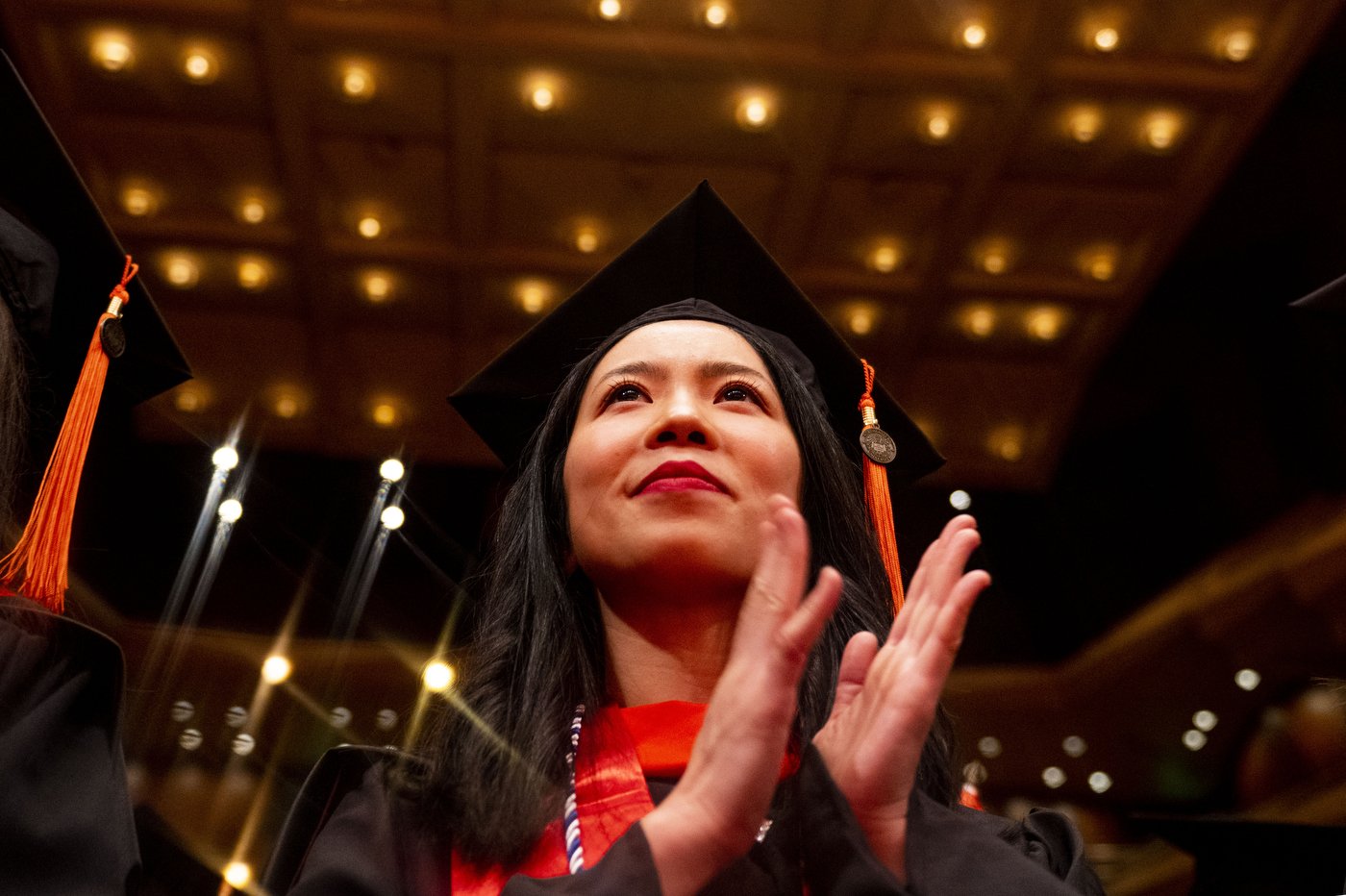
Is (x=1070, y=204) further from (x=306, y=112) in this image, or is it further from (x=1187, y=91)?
(x=306, y=112)

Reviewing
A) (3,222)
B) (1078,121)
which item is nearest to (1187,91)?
(1078,121)

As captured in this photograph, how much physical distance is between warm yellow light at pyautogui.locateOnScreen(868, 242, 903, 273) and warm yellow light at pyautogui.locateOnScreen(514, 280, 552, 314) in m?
0.98

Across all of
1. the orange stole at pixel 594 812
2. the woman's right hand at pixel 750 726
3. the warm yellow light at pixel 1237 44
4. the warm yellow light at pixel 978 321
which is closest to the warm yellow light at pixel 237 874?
the orange stole at pixel 594 812

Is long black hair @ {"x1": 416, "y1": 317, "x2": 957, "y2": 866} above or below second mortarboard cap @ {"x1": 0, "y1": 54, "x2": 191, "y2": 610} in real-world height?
below

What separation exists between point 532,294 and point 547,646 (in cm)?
196

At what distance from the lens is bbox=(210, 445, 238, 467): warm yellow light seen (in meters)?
2.51

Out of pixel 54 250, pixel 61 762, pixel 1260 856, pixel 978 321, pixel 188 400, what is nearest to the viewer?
pixel 61 762

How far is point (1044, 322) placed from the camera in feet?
10.3

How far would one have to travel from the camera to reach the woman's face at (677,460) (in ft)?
3.93

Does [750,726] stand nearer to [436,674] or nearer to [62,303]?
[62,303]

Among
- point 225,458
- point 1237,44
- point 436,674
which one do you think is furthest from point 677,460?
point 1237,44

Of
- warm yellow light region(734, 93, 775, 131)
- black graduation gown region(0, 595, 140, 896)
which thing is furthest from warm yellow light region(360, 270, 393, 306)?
black graduation gown region(0, 595, 140, 896)

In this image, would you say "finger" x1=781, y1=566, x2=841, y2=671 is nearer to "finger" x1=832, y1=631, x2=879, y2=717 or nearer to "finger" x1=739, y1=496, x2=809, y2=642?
"finger" x1=739, y1=496, x2=809, y2=642

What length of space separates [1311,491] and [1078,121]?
46.9 inches
